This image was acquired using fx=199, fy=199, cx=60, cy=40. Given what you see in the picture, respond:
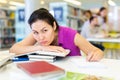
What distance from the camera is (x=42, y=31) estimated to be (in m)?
1.39

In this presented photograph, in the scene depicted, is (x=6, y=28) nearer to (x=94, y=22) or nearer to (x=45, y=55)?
(x=94, y=22)

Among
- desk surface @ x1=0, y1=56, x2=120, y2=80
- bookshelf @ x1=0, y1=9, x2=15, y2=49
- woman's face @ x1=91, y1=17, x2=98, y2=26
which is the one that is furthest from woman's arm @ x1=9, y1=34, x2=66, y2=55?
bookshelf @ x1=0, y1=9, x2=15, y2=49

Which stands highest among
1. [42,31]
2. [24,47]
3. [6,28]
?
[42,31]

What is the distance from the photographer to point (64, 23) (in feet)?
17.6

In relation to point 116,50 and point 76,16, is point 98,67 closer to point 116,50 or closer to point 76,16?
point 116,50

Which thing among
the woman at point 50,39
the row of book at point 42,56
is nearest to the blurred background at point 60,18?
the woman at point 50,39

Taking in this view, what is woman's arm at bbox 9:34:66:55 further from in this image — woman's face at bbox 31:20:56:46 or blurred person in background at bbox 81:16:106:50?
blurred person in background at bbox 81:16:106:50

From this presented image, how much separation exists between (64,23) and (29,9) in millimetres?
2121

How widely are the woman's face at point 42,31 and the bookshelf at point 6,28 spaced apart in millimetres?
7598

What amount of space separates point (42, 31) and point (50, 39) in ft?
0.30

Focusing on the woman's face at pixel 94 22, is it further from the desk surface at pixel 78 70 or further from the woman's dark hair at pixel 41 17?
the desk surface at pixel 78 70

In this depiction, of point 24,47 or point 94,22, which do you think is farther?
point 94,22

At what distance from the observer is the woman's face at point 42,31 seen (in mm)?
1382

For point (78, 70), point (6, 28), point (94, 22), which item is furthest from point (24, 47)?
point (6, 28)
